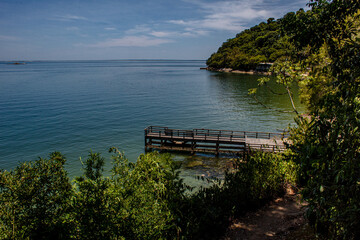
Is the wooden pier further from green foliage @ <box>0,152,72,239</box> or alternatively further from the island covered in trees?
green foliage @ <box>0,152,72,239</box>

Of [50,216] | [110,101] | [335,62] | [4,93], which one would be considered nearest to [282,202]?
[335,62]

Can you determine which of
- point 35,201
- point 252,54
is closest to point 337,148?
point 35,201

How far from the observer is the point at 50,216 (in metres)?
7.68

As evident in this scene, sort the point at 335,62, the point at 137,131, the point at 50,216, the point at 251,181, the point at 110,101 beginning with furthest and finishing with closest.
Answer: the point at 110,101, the point at 137,131, the point at 251,181, the point at 50,216, the point at 335,62

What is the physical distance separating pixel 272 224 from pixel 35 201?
10.8 metres

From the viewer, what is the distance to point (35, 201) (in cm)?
741

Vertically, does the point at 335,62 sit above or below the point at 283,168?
above

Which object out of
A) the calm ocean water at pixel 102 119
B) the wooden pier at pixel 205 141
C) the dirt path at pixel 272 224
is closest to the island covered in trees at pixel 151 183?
the dirt path at pixel 272 224

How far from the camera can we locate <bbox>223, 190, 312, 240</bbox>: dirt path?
36.7 ft

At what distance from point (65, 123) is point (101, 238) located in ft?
119

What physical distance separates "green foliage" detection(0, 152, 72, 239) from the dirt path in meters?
7.63

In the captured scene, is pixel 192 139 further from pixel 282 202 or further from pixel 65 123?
pixel 65 123

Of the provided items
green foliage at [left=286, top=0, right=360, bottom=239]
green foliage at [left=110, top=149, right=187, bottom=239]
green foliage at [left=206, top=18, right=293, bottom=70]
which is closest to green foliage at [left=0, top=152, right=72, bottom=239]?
green foliage at [left=110, top=149, right=187, bottom=239]

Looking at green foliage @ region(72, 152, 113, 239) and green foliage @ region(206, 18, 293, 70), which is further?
green foliage @ region(206, 18, 293, 70)
